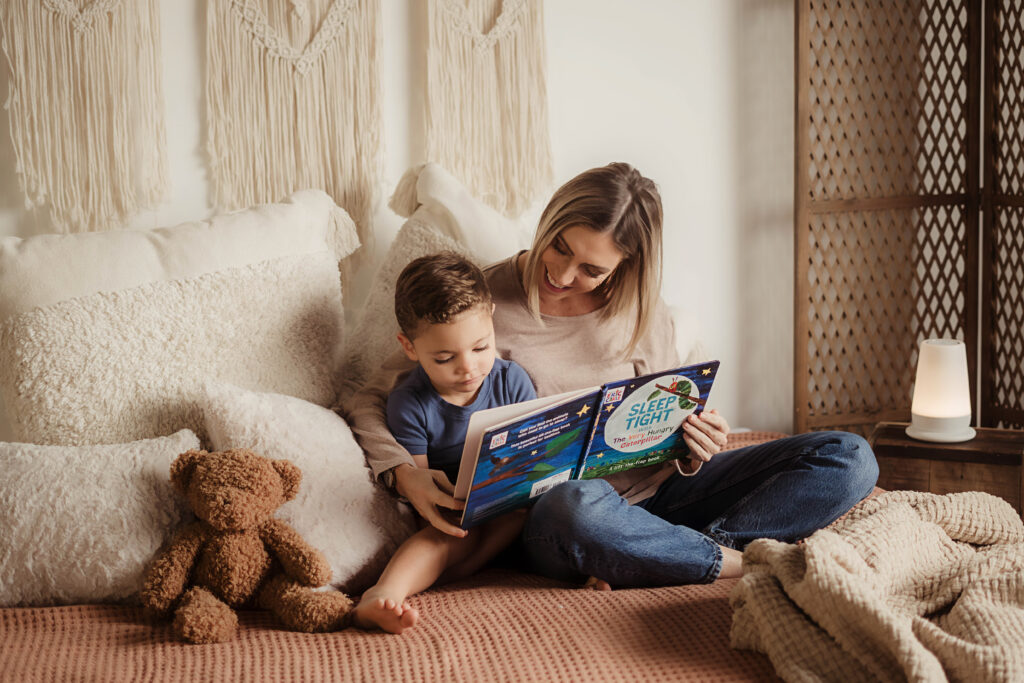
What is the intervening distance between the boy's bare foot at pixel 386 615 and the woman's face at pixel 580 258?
0.63 m

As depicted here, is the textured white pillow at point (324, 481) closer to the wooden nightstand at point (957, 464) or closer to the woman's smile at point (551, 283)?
the woman's smile at point (551, 283)

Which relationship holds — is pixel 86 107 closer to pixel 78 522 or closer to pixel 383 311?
pixel 383 311

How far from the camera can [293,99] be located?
194 centimetres

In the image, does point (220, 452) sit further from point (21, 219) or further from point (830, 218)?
point (830, 218)

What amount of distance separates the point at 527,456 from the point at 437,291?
0.29 m

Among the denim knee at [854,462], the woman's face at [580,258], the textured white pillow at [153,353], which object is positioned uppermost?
the woman's face at [580,258]

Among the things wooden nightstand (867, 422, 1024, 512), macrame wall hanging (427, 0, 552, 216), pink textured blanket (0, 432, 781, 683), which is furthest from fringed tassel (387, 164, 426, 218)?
wooden nightstand (867, 422, 1024, 512)

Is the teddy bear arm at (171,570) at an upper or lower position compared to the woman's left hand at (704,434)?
lower

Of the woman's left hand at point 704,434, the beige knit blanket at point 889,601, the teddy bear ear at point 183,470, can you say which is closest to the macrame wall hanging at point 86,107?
the teddy bear ear at point 183,470

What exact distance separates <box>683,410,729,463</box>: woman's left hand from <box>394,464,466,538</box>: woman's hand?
0.41m

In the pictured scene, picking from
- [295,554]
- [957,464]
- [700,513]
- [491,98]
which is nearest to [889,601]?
[700,513]

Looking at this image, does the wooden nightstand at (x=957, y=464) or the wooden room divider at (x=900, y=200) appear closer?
the wooden nightstand at (x=957, y=464)

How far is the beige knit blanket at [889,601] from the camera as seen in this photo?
1123mm

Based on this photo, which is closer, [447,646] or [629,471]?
[447,646]
